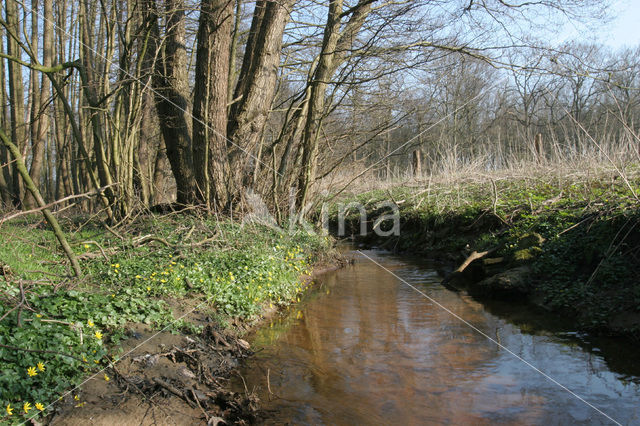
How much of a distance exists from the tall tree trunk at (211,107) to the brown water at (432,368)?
3.32 m

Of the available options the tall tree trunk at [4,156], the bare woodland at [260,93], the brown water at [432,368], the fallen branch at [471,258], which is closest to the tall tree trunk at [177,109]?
the bare woodland at [260,93]

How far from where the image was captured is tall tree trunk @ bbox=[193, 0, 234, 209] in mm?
8703

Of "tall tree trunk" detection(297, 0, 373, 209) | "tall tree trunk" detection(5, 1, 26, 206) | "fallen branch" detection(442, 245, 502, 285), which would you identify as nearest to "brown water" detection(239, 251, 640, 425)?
"fallen branch" detection(442, 245, 502, 285)

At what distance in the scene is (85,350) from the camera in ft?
11.5

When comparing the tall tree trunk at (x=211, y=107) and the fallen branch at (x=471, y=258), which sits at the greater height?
the tall tree trunk at (x=211, y=107)

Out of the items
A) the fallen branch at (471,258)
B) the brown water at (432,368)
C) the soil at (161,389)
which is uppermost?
the fallen branch at (471,258)

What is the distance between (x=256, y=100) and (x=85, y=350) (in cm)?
664

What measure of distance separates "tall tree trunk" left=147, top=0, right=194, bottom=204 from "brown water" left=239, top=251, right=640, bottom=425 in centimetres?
401

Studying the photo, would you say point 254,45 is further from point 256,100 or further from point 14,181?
point 14,181

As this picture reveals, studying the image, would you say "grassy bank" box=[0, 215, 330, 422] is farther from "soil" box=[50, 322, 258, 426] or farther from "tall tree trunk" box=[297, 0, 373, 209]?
"tall tree trunk" box=[297, 0, 373, 209]

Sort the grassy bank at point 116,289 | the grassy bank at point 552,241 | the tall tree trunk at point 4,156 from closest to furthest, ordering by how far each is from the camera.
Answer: the grassy bank at point 116,289 → the grassy bank at point 552,241 → the tall tree trunk at point 4,156

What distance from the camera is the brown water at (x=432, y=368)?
3859 mm

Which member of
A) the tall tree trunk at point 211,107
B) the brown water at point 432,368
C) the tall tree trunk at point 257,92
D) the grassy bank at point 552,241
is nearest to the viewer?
the brown water at point 432,368

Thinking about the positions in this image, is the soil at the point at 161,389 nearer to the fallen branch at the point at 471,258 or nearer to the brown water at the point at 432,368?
the brown water at the point at 432,368
